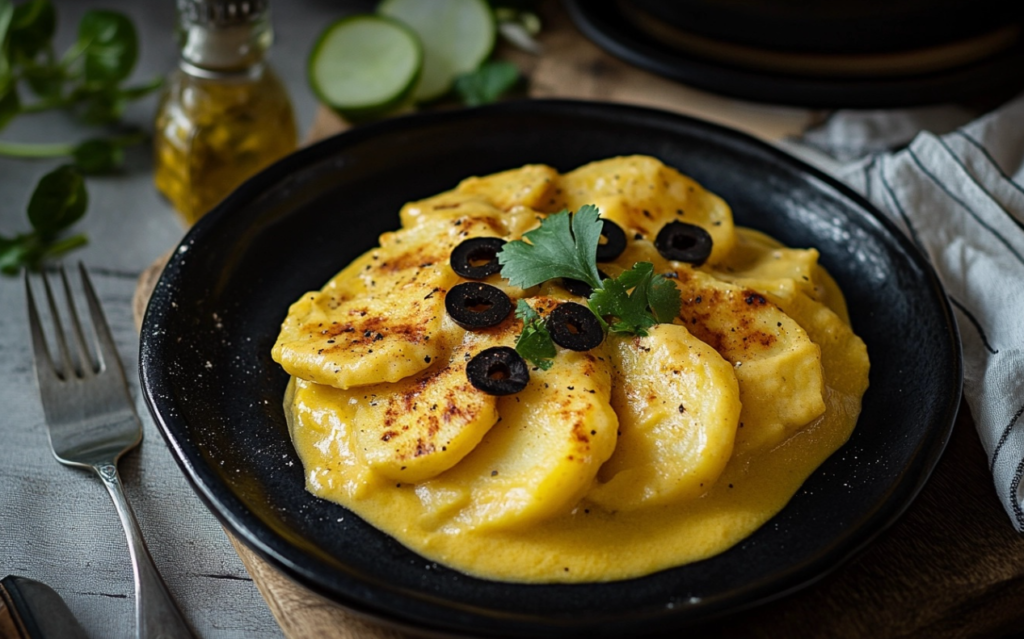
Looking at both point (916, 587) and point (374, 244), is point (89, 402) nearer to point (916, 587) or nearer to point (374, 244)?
point (374, 244)

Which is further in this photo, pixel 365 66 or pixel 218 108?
pixel 365 66

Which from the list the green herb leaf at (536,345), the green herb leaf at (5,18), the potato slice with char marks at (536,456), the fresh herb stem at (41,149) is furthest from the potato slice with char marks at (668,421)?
the green herb leaf at (5,18)

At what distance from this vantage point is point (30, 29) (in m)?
5.55

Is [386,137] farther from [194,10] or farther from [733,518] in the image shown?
[733,518]

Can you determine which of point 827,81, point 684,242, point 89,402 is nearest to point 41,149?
point 89,402

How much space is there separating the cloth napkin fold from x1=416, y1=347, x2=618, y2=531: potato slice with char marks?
1.57 metres

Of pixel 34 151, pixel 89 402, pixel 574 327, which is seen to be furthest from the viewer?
pixel 34 151

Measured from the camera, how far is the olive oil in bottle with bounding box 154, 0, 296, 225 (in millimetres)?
4844

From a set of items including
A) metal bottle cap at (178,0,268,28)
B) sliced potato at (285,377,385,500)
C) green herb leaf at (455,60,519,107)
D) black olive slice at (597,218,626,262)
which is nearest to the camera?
sliced potato at (285,377,385,500)

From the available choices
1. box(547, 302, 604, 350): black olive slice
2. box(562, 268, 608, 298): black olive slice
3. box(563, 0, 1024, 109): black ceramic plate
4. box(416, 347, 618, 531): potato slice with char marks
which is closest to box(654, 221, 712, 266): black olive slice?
box(562, 268, 608, 298): black olive slice

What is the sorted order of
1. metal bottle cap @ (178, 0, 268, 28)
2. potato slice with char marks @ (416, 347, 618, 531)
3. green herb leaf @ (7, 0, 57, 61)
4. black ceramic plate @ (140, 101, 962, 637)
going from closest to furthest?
black ceramic plate @ (140, 101, 962, 637), potato slice with char marks @ (416, 347, 618, 531), metal bottle cap @ (178, 0, 268, 28), green herb leaf @ (7, 0, 57, 61)

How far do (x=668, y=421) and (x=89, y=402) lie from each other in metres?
2.37

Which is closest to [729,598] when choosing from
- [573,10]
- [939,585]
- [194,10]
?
[939,585]

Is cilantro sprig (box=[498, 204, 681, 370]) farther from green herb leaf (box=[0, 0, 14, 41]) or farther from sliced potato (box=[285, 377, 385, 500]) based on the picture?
green herb leaf (box=[0, 0, 14, 41])
